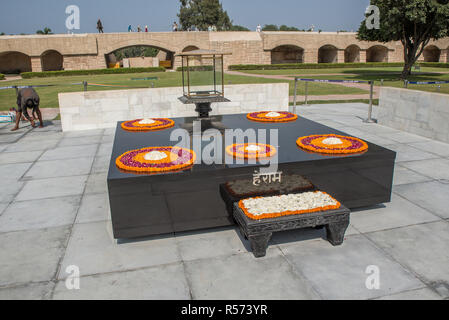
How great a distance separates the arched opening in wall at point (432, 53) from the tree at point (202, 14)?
41609mm

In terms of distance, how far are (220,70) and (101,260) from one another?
6136 mm

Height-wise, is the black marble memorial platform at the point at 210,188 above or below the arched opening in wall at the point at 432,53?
below

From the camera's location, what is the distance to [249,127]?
24.5ft

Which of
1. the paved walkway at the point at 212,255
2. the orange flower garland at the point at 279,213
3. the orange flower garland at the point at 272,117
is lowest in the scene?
the paved walkway at the point at 212,255

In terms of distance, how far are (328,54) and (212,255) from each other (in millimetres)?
55269

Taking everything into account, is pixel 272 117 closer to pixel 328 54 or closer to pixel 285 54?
pixel 328 54

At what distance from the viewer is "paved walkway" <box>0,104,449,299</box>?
11.6ft

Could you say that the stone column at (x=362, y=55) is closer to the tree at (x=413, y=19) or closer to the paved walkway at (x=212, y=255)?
the tree at (x=413, y=19)

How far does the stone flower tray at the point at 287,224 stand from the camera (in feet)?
13.0

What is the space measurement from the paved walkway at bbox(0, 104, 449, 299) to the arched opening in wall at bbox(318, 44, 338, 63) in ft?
162

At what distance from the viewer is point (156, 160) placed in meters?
4.98

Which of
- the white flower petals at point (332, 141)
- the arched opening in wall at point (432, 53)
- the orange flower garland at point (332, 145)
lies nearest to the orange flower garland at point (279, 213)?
the orange flower garland at point (332, 145)

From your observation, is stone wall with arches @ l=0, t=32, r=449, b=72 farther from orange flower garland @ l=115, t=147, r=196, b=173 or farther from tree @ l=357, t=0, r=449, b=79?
orange flower garland @ l=115, t=147, r=196, b=173
